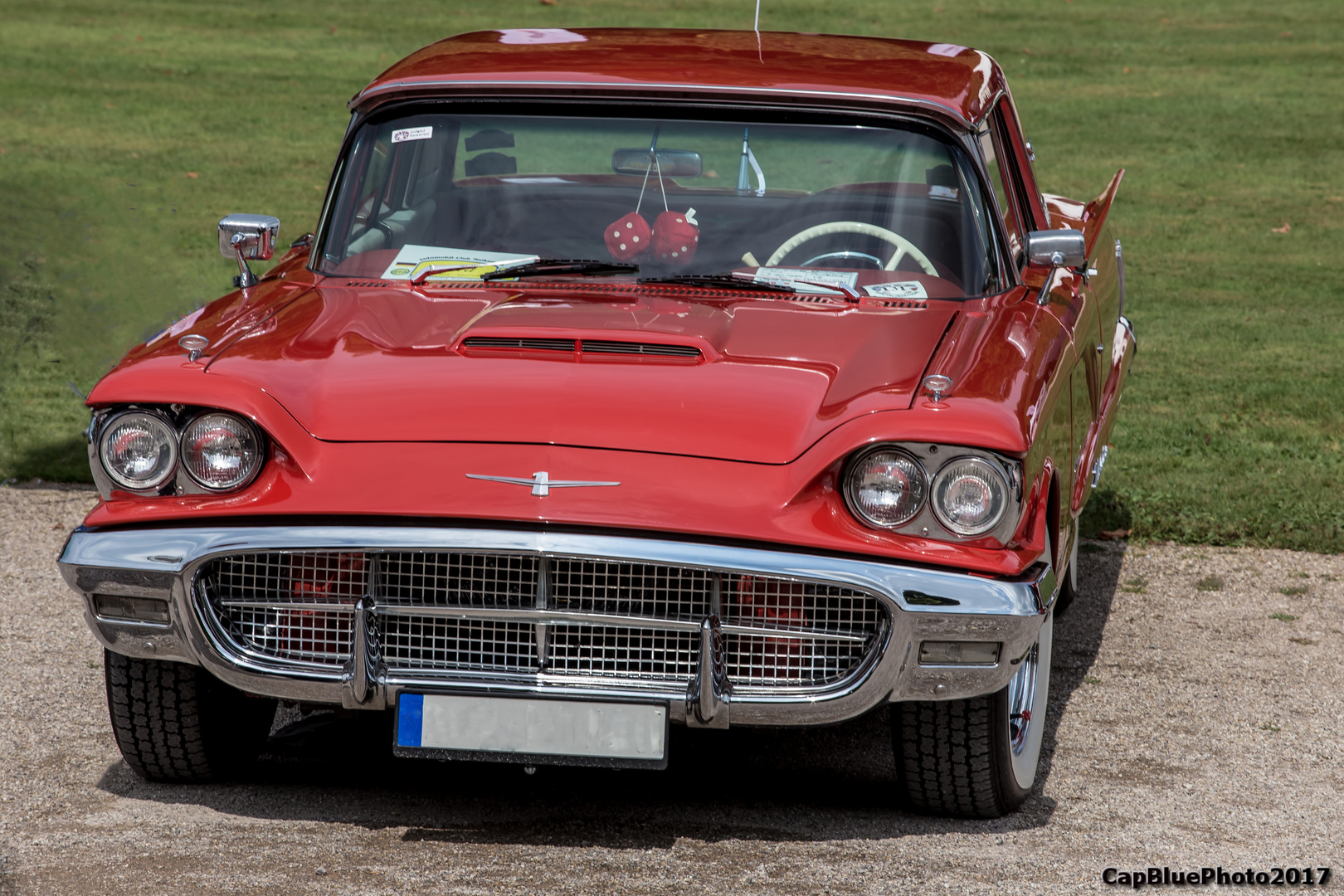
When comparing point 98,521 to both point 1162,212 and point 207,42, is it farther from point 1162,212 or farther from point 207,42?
point 207,42

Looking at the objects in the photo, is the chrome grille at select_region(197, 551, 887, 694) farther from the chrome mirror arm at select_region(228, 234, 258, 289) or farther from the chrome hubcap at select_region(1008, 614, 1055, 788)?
the chrome mirror arm at select_region(228, 234, 258, 289)

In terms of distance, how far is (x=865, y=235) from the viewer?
4719 mm

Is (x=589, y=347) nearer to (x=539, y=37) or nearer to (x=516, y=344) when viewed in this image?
(x=516, y=344)

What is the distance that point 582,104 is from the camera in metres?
4.82

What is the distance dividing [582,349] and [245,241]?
1.51 metres

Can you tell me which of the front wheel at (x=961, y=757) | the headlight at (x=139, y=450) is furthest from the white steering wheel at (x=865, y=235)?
the headlight at (x=139, y=450)

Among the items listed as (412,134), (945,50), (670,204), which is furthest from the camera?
(945,50)

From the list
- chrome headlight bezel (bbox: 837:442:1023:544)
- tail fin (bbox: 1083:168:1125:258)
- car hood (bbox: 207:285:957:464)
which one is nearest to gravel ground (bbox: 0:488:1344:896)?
chrome headlight bezel (bbox: 837:442:1023:544)

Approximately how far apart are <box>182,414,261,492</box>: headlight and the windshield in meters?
0.99

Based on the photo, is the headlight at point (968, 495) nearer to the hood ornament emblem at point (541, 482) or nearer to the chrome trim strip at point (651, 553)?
the chrome trim strip at point (651, 553)

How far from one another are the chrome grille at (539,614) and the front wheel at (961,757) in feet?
1.27

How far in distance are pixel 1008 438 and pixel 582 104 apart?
186 centimetres

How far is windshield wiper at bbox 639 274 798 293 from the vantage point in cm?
452

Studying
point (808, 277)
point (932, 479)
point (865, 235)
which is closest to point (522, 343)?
point (808, 277)
